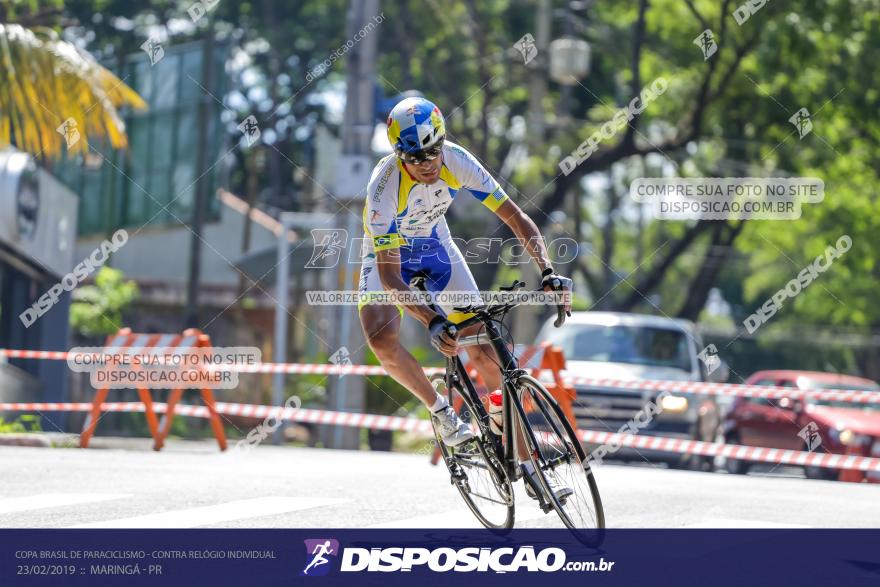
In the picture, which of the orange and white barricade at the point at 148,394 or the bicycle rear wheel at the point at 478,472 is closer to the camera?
the bicycle rear wheel at the point at 478,472

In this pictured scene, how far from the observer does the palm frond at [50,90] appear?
54.5 feet

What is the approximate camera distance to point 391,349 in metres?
7.05

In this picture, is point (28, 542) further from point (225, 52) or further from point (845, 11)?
Answer: point (225, 52)

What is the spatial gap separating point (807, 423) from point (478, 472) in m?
10.5

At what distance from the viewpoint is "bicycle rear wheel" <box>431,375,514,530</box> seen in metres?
6.80

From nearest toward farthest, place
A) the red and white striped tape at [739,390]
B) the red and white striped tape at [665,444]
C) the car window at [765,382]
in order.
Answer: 1. the red and white striped tape at [665,444]
2. the red and white striped tape at [739,390]
3. the car window at [765,382]

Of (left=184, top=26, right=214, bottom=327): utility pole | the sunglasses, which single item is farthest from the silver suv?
(left=184, top=26, right=214, bottom=327): utility pole

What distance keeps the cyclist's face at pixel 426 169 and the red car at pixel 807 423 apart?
34.0 ft

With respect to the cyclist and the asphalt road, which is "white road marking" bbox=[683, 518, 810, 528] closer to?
the asphalt road

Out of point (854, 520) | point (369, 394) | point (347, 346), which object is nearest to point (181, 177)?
point (369, 394)

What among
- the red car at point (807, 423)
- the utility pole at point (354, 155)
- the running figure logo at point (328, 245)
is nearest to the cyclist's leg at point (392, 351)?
the running figure logo at point (328, 245)

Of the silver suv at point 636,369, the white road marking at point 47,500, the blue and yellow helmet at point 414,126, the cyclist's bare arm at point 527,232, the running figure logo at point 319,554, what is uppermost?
the silver suv at point 636,369

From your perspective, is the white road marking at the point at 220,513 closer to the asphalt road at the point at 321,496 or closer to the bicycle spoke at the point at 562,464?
the asphalt road at the point at 321,496

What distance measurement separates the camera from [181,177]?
104ft
